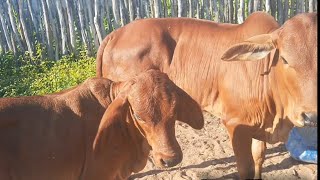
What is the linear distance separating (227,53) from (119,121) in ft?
3.86

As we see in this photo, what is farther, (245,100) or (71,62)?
(71,62)

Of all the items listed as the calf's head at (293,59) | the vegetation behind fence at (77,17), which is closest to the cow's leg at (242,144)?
the calf's head at (293,59)

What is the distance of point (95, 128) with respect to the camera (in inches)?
118

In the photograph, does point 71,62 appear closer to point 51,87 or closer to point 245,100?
point 51,87

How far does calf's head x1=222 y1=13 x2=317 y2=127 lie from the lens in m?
3.11

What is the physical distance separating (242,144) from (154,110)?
153cm

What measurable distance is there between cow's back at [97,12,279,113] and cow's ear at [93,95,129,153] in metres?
1.62

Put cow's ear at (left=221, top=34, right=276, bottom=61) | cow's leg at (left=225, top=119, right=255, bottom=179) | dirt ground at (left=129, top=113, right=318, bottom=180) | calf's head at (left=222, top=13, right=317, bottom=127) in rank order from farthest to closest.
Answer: dirt ground at (left=129, top=113, right=318, bottom=180), cow's leg at (left=225, top=119, right=255, bottom=179), cow's ear at (left=221, top=34, right=276, bottom=61), calf's head at (left=222, top=13, right=317, bottom=127)

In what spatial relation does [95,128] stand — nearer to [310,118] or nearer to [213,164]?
[310,118]

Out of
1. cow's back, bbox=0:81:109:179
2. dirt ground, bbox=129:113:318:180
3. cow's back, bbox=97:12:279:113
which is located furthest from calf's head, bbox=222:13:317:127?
cow's back, bbox=0:81:109:179

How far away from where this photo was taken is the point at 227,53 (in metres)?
3.58

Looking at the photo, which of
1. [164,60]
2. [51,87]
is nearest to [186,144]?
[164,60]

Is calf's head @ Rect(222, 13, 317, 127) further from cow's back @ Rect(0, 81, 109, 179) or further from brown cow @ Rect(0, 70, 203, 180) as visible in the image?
cow's back @ Rect(0, 81, 109, 179)

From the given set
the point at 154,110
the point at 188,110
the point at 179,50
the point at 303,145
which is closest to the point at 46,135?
the point at 154,110
